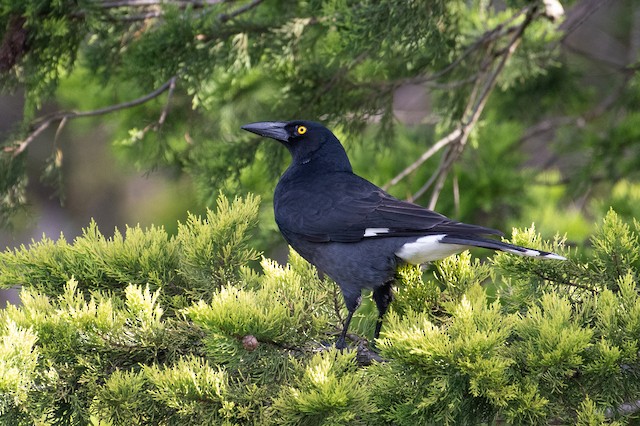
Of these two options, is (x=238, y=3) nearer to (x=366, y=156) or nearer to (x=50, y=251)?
(x=366, y=156)

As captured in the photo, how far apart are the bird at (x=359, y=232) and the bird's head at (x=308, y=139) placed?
16 centimetres

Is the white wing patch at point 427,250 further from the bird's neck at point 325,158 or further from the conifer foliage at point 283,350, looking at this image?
the bird's neck at point 325,158

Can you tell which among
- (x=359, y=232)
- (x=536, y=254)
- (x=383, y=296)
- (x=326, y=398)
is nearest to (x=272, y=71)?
(x=359, y=232)

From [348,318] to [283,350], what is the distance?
62 cm

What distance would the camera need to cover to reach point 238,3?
524 cm

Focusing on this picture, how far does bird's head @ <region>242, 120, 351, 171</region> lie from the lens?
14.0 feet

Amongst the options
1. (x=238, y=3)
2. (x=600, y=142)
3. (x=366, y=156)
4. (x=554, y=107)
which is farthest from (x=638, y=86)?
(x=238, y=3)

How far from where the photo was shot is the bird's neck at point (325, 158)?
4.24m

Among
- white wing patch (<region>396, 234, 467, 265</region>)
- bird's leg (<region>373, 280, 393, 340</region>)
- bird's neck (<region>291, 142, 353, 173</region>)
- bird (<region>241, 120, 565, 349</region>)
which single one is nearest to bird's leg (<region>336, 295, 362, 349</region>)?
bird (<region>241, 120, 565, 349</region>)

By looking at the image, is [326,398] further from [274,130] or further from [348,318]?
[274,130]

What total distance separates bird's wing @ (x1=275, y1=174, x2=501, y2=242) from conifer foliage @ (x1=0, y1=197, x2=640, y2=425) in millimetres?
567

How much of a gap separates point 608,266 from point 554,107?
14.4 ft

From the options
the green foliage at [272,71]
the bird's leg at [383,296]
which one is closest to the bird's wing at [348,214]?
the bird's leg at [383,296]

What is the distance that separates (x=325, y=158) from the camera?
14.0 ft
